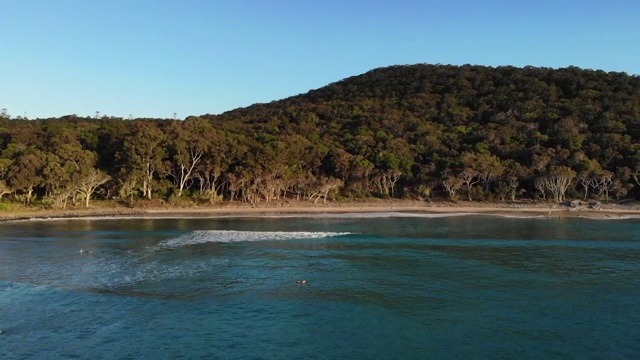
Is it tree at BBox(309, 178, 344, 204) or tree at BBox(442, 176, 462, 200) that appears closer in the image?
tree at BBox(309, 178, 344, 204)

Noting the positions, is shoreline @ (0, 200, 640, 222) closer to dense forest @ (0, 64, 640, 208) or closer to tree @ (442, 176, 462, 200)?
tree @ (442, 176, 462, 200)

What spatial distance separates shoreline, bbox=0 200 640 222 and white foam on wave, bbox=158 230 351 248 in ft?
57.0

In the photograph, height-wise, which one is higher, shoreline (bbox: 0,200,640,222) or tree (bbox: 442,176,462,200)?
tree (bbox: 442,176,462,200)

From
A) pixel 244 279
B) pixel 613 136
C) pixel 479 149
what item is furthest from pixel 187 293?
pixel 613 136

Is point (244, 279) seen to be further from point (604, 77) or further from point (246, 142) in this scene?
point (604, 77)

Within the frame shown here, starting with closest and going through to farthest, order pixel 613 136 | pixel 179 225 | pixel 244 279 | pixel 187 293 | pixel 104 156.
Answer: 1. pixel 187 293
2. pixel 244 279
3. pixel 179 225
4. pixel 104 156
5. pixel 613 136

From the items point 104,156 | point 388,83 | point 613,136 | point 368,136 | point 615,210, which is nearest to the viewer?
point 615,210

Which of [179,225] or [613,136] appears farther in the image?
[613,136]

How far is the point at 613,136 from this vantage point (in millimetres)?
83250

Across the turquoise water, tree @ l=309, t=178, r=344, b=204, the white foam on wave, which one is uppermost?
tree @ l=309, t=178, r=344, b=204

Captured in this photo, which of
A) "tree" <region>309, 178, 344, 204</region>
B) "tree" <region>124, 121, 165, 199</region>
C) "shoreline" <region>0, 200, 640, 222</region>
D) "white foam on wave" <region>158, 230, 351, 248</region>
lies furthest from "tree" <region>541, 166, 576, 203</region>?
"tree" <region>124, 121, 165, 199</region>

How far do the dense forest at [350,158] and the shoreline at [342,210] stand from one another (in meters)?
3.38

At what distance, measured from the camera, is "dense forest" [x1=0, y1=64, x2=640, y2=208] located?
67.6m

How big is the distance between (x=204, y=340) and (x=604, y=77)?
134m
